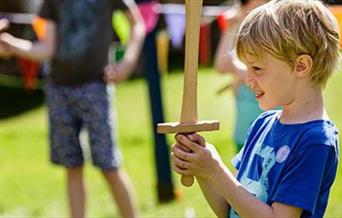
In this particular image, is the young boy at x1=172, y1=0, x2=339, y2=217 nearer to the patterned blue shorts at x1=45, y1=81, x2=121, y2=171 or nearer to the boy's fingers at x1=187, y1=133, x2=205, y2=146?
the boy's fingers at x1=187, y1=133, x2=205, y2=146

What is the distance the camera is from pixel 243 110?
384 centimetres

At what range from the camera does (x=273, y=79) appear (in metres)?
1.99

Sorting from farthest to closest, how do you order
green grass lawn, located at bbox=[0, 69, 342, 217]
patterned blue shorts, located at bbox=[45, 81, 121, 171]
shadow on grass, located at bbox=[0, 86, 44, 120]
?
shadow on grass, located at bbox=[0, 86, 44, 120], green grass lawn, located at bbox=[0, 69, 342, 217], patterned blue shorts, located at bbox=[45, 81, 121, 171]

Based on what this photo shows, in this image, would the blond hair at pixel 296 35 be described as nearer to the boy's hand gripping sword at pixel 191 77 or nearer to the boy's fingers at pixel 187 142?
the boy's hand gripping sword at pixel 191 77

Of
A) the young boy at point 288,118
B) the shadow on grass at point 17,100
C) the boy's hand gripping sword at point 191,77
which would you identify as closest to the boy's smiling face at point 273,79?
the young boy at point 288,118

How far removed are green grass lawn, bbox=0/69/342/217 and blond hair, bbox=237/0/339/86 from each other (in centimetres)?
120

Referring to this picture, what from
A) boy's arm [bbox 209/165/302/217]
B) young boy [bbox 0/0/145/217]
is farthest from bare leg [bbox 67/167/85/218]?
boy's arm [bbox 209/165/302/217]

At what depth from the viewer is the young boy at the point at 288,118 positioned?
1.94 m

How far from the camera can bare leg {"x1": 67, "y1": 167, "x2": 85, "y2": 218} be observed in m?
4.17

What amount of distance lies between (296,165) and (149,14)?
3200 millimetres

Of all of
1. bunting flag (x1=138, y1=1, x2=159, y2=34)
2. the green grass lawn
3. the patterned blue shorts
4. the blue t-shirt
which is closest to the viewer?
the blue t-shirt

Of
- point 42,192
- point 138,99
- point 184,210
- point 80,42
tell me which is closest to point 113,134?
point 80,42

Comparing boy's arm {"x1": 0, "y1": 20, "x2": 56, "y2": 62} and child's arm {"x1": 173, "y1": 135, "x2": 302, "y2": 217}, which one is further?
boy's arm {"x1": 0, "y1": 20, "x2": 56, "y2": 62}

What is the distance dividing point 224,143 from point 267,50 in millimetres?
5085
